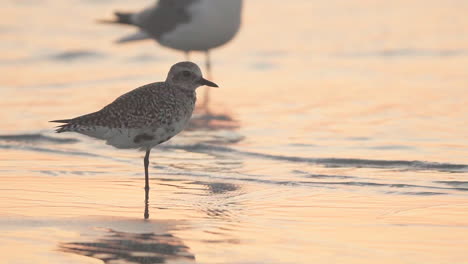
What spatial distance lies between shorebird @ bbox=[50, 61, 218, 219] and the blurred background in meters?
0.36

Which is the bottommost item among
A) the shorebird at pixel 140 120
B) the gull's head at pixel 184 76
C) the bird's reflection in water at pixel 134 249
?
the bird's reflection in water at pixel 134 249

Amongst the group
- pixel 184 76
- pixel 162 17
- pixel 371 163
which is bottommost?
pixel 371 163

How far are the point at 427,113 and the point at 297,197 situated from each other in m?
3.58

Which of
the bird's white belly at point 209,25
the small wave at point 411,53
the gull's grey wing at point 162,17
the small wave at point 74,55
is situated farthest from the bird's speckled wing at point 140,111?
the small wave at point 74,55

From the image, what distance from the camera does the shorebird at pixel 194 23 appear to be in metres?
13.6

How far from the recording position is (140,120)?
782 centimetres

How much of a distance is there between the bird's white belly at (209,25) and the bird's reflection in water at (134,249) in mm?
7352

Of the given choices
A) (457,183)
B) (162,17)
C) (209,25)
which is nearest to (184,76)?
(457,183)

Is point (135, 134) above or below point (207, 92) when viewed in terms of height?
below

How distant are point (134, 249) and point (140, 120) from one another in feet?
6.07

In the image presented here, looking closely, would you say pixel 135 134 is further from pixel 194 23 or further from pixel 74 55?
pixel 74 55

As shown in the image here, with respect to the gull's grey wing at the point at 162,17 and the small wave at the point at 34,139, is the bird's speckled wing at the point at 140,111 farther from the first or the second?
the gull's grey wing at the point at 162,17

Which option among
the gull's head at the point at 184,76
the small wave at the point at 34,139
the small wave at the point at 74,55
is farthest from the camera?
the small wave at the point at 74,55

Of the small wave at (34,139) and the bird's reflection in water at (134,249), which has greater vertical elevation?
the small wave at (34,139)
